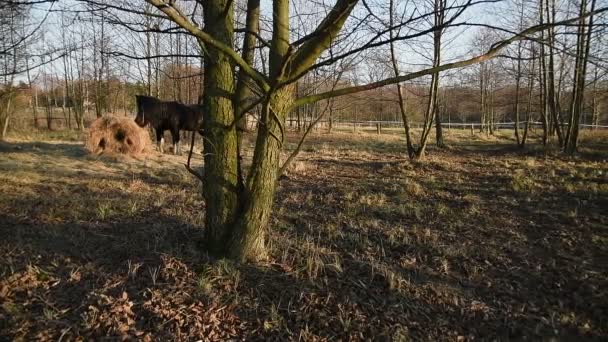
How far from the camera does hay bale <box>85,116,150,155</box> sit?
11.4 m

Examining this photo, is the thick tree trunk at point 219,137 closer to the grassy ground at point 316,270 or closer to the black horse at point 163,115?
the grassy ground at point 316,270

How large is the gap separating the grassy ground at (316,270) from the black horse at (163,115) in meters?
5.68

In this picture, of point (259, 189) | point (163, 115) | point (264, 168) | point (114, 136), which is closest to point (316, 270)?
point (259, 189)

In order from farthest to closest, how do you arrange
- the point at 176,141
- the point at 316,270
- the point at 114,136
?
the point at 176,141, the point at 114,136, the point at 316,270

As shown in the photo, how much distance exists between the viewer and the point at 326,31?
123 inches

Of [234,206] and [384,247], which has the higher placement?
[234,206]

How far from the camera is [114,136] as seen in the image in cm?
1166

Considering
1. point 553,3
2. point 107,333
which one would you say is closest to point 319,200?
point 107,333

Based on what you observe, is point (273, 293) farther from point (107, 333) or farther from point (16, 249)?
point (16, 249)

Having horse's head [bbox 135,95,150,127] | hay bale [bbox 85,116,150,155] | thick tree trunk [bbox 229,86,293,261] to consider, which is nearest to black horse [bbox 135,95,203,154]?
horse's head [bbox 135,95,150,127]

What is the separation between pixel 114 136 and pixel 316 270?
34.2ft

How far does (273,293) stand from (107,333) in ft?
4.39

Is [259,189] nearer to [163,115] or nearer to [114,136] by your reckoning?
[114,136]

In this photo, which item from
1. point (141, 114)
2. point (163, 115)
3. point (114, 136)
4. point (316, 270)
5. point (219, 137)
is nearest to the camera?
point (316, 270)
